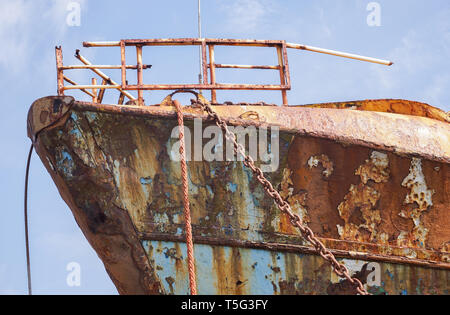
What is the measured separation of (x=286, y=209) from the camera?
4039 millimetres

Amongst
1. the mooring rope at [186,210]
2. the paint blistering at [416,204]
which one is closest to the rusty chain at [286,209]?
the mooring rope at [186,210]

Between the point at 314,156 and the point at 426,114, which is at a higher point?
the point at 426,114

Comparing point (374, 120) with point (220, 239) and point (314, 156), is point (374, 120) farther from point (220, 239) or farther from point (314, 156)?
point (220, 239)

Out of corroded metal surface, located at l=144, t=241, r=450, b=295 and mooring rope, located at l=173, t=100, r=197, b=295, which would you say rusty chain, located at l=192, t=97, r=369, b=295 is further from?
corroded metal surface, located at l=144, t=241, r=450, b=295

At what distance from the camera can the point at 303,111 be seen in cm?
475

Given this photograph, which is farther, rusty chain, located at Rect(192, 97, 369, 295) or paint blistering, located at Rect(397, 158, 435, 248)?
paint blistering, located at Rect(397, 158, 435, 248)

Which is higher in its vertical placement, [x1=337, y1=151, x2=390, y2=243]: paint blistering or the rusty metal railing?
the rusty metal railing

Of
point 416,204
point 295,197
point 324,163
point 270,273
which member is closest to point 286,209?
point 295,197

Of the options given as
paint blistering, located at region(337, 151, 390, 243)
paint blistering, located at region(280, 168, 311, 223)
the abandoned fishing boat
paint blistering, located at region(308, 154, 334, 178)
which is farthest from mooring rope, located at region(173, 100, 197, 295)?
paint blistering, located at region(337, 151, 390, 243)

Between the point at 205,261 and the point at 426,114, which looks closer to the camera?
the point at 205,261

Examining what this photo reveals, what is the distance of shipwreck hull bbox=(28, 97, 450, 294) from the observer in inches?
181

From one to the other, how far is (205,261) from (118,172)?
3.26 ft

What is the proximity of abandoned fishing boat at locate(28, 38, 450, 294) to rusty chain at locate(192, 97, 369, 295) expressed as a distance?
0.08 m
